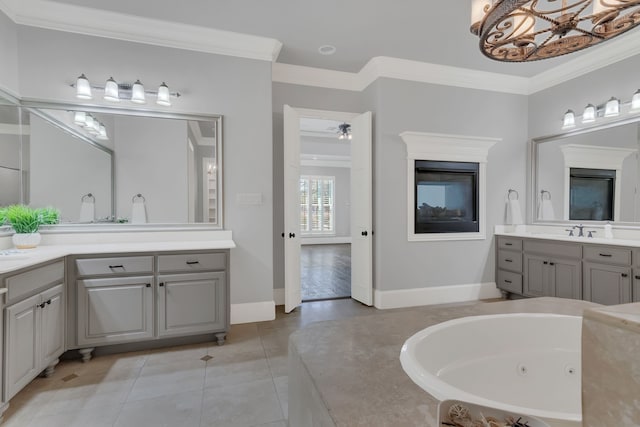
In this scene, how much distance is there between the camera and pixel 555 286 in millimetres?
3396

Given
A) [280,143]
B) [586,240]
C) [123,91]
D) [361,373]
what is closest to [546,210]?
[586,240]

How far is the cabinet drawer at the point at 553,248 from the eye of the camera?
10.6ft

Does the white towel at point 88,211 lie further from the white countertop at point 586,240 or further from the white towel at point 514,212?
the white towel at point 514,212

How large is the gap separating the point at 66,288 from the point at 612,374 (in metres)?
3.03

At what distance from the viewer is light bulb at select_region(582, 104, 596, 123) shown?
136 inches

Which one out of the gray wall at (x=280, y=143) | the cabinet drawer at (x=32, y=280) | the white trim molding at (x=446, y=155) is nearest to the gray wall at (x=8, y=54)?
the cabinet drawer at (x=32, y=280)

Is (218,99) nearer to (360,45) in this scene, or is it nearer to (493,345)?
(360,45)

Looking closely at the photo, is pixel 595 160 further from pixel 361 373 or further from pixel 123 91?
pixel 123 91

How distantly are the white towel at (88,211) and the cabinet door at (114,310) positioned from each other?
738mm

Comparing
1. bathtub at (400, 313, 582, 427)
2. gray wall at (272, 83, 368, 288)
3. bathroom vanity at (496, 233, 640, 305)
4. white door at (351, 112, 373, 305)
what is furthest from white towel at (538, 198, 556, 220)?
gray wall at (272, 83, 368, 288)

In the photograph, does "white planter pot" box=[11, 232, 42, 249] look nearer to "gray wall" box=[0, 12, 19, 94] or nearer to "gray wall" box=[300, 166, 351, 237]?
"gray wall" box=[0, 12, 19, 94]

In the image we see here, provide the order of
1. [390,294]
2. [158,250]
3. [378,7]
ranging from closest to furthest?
1. [158,250]
2. [378,7]
3. [390,294]

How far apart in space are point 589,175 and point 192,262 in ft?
14.4

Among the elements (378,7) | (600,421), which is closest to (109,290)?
(600,421)
